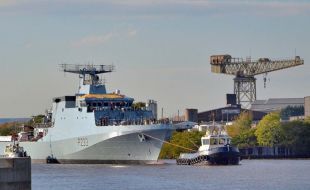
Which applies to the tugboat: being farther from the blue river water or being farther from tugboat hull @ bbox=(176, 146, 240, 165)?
the blue river water

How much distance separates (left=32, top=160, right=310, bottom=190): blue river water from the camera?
96.3 metres

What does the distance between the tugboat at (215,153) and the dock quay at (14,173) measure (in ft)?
245

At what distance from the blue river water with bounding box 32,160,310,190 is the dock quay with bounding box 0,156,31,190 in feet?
94.5

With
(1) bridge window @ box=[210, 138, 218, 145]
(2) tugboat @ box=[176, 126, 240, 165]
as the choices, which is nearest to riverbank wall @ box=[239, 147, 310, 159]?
(1) bridge window @ box=[210, 138, 218, 145]

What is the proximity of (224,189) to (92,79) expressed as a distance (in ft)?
193

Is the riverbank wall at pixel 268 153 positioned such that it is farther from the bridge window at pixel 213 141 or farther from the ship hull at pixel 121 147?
the ship hull at pixel 121 147

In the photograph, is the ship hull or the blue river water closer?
the blue river water

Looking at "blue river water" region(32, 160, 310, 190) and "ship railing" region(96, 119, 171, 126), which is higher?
"ship railing" region(96, 119, 171, 126)

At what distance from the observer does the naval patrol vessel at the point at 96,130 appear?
13338 cm

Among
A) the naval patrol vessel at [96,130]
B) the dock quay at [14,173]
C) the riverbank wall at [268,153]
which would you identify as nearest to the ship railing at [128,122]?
the naval patrol vessel at [96,130]

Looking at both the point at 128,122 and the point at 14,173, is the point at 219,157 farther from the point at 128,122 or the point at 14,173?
the point at 14,173

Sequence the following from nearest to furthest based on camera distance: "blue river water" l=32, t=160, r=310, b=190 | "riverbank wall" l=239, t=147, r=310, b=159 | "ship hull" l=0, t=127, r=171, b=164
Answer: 1. "blue river water" l=32, t=160, r=310, b=190
2. "ship hull" l=0, t=127, r=171, b=164
3. "riverbank wall" l=239, t=147, r=310, b=159

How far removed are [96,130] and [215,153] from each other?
13982mm

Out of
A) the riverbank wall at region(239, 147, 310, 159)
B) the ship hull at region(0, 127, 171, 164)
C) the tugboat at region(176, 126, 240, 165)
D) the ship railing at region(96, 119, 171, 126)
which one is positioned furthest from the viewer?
the riverbank wall at region(239, 147, 310, 159)
